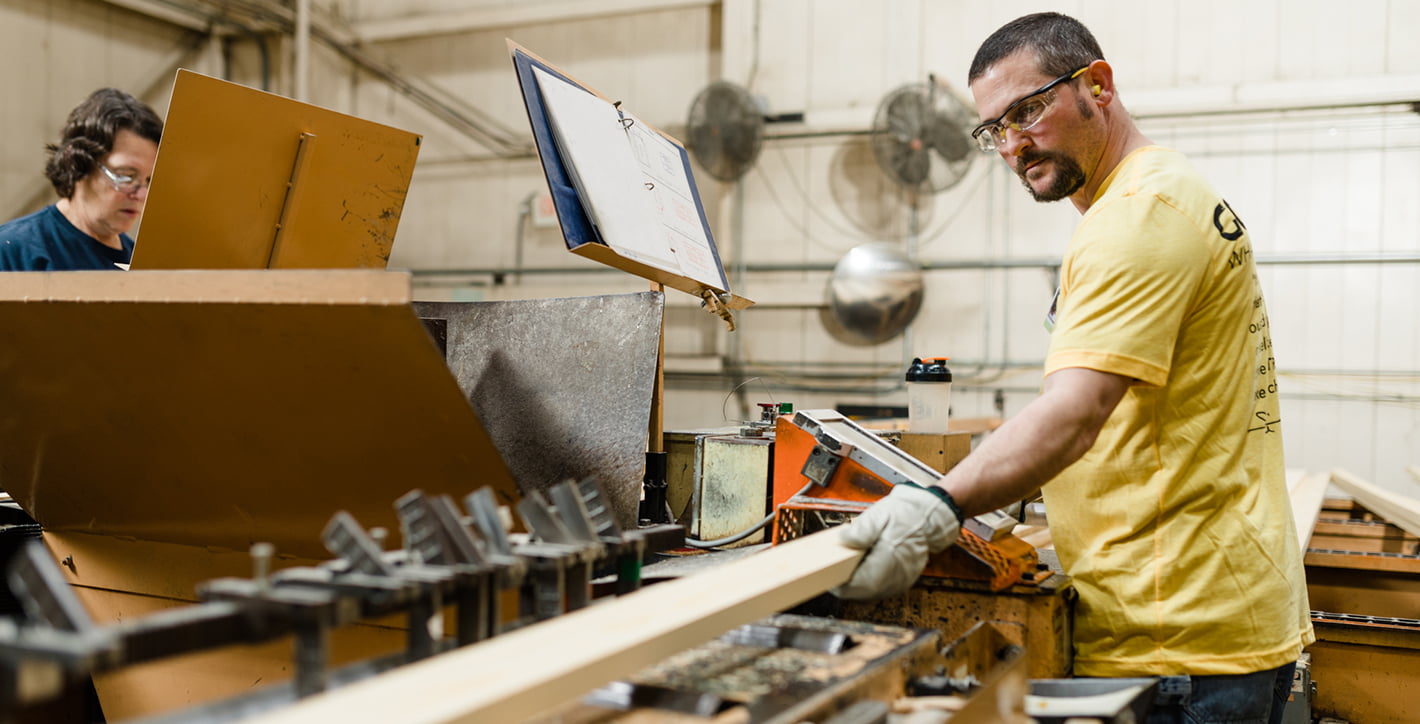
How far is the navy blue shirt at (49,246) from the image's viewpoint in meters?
2.05

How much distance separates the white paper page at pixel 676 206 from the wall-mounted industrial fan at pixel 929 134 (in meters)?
2.98

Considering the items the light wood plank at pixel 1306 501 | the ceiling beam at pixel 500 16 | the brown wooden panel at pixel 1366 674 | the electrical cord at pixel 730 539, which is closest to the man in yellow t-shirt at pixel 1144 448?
the electrical cord at pixel 730 539

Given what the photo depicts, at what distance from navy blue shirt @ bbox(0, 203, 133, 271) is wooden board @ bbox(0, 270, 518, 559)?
0.67 meters

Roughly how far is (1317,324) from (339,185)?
4.53m

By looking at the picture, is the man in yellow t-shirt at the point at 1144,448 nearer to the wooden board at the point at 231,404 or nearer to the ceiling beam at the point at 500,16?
the wooden board at the point at 231,404

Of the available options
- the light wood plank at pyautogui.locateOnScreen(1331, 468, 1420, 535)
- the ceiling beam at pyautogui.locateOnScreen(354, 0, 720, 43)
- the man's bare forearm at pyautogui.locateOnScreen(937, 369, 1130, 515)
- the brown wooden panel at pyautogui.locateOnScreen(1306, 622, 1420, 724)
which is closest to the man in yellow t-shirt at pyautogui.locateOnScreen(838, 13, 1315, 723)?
the man's bare forearm at pyautogui.locateOnScreen(937, 369, 1130, 515)

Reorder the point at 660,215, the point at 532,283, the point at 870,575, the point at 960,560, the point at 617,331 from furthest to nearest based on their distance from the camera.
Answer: the point at 532,283
the point at 660,215
the point at 617,331
the point at 960,560
the point at 870,575

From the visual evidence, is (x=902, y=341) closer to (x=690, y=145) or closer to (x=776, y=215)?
(x=776, y=215)

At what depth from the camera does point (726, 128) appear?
16.8 ft

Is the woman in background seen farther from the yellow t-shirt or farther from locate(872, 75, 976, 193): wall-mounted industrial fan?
locate(872, 75, 976, 193): wall-mounted industrial fan

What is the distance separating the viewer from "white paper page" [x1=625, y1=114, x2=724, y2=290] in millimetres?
1804

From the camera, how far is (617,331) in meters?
1.60

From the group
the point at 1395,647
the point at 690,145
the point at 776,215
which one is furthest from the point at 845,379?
the point at 1395,647

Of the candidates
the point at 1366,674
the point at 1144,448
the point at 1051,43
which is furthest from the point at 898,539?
the point at 1366,674
